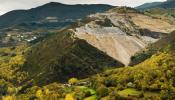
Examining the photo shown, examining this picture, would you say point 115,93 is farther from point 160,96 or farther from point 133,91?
point 160,96

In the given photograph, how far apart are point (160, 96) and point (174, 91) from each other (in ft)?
21.7

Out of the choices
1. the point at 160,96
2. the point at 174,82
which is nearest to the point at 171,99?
the point at 160,96

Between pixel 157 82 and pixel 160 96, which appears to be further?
pixel 157 82

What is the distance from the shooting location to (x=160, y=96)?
18150 cm

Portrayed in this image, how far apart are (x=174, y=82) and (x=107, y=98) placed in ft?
98.5

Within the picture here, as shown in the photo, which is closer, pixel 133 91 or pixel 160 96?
pixel 160 96

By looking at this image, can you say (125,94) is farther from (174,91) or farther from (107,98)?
(174,91)

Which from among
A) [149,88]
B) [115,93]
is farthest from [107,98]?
[149,88]

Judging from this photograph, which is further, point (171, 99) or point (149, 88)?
point (149, 88)

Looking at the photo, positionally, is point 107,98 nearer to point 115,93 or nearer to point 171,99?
point 115,93

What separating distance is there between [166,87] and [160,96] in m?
10.6

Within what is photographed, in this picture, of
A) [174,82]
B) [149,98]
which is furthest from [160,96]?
[174,82]

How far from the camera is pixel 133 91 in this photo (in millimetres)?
199250

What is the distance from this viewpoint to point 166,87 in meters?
191
